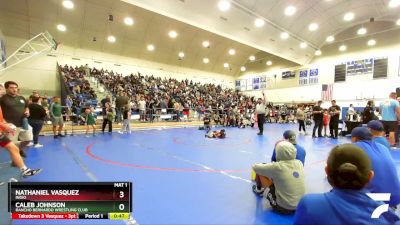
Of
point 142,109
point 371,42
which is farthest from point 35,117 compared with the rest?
point 371,42

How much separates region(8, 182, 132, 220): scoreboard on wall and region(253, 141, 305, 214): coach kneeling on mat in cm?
186

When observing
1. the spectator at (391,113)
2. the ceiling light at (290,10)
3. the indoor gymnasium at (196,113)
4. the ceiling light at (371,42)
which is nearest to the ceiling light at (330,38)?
the indoor gymnasium at (196,113)

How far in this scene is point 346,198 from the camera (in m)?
1.03

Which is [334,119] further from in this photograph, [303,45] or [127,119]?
[303,45]

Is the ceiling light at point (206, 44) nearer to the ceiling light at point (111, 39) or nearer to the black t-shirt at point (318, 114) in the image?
the ceiling light at point (111, 39)

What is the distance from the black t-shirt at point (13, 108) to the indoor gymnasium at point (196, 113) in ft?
0.09

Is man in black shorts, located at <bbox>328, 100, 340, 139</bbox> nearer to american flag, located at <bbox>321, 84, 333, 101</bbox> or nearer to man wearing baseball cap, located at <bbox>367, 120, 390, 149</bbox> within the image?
man wearing baseball cap, located at <bbox>367, 120, 390, 149</bbox>

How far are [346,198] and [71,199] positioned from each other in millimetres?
1876

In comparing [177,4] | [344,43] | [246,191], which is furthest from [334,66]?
[246,191]

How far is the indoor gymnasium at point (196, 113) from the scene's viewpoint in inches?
72.5

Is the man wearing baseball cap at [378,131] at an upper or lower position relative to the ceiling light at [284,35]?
lower

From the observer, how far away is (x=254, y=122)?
16391 millimetres

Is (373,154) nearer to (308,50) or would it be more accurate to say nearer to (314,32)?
(314,32)

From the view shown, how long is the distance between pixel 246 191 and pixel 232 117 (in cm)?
1303
